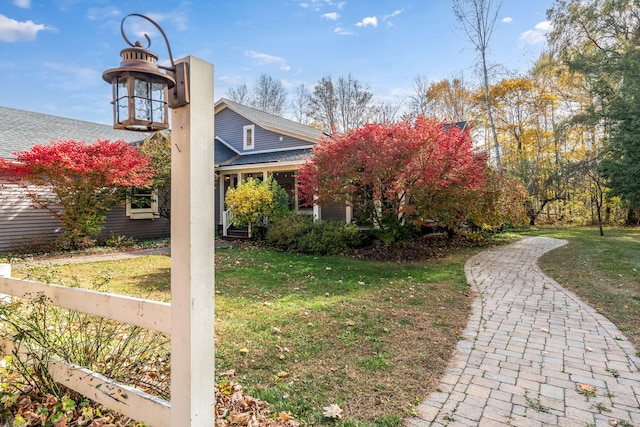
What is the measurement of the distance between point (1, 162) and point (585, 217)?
30026mm

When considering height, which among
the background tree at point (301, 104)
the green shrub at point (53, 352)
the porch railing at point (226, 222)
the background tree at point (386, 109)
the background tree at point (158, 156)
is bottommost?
the green shrub at point (53, 352)

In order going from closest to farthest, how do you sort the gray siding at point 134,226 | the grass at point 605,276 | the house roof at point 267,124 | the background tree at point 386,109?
the grass at point 605,276, the gray siding at point 134,226, the house roof at point 267,124, the background tree at point 386,109

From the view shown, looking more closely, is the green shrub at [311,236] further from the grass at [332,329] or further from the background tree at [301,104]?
the background tree at [301,104]

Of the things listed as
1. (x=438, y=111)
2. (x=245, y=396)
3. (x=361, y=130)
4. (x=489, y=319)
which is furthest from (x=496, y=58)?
(x=245, y=396)

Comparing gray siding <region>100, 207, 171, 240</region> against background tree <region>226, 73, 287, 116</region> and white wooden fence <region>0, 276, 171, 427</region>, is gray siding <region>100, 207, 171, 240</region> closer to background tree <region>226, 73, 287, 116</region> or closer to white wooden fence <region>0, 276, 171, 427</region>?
white wooden fence <region>0, 276, 171, 427</region>

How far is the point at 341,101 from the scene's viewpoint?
30.4m

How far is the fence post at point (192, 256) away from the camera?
174 cm

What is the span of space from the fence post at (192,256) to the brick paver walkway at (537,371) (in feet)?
5.34

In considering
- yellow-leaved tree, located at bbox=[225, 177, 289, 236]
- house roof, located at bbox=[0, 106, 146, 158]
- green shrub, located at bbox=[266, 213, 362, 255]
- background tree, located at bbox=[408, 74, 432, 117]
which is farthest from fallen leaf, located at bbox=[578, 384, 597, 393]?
background tree, located at bbox=[408, 74, 432, 117]

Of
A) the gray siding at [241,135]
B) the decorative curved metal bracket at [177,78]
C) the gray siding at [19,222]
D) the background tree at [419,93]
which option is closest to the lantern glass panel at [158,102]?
the decorative curved metal bracket at [177,78]

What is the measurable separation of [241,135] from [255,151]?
1439mm

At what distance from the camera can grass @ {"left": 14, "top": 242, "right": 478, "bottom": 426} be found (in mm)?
2805

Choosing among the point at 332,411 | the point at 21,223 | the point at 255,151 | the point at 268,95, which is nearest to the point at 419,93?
the point at 268,95

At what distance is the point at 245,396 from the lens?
2.73 meters
